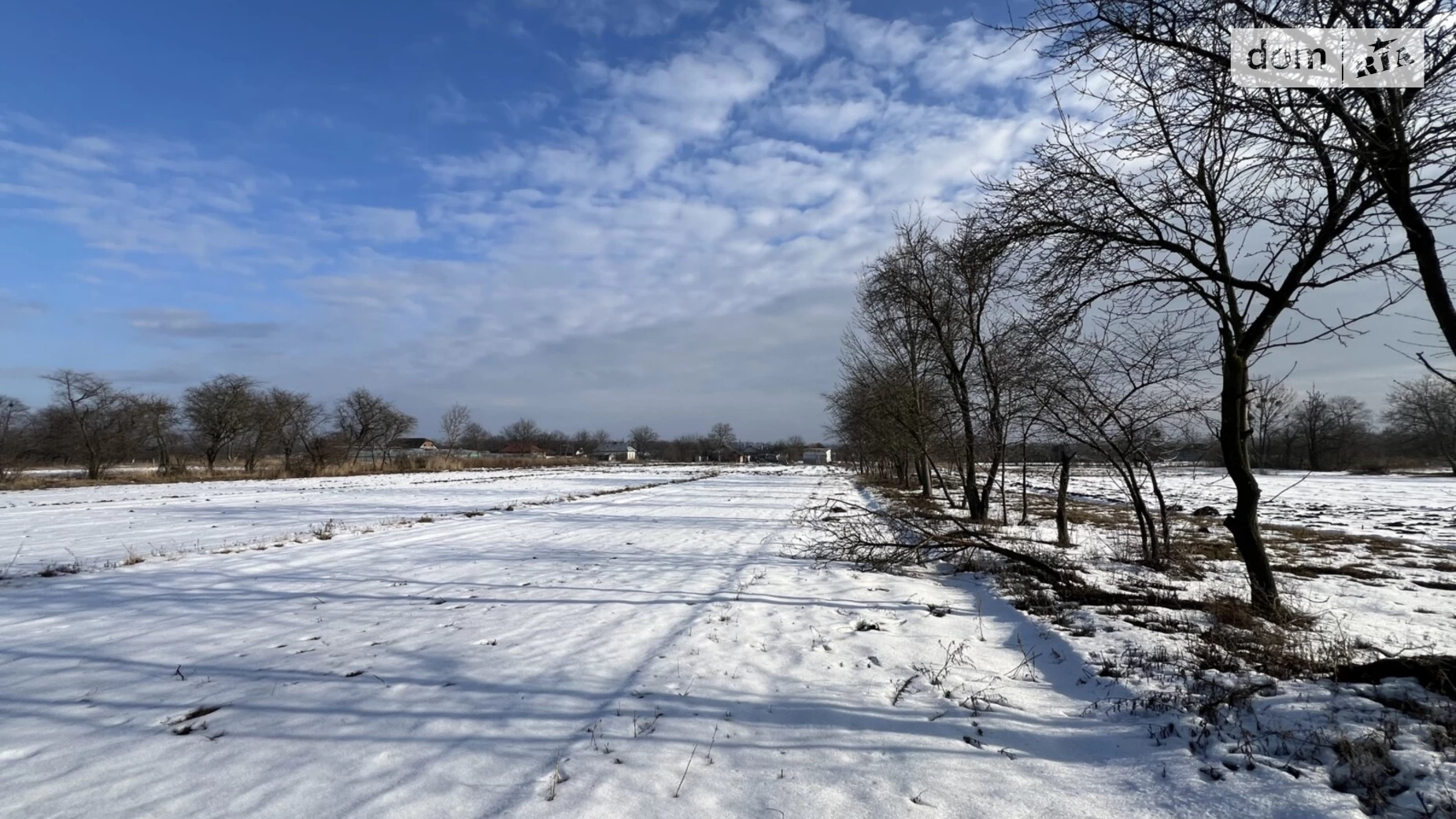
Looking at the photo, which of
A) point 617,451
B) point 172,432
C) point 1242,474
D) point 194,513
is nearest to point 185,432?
point 172,432

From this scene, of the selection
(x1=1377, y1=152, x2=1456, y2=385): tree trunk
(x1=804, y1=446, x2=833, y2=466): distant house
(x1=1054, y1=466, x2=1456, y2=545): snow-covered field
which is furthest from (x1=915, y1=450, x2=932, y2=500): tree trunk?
(x1=804, y1=446, x2=833, y2=466): distant house

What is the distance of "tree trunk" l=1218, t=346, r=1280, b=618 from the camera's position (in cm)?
644

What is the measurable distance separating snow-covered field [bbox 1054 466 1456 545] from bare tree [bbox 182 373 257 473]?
198 feet

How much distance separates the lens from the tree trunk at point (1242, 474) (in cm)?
644

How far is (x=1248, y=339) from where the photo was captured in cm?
652

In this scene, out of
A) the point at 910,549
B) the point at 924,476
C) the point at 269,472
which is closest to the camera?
the point at 910,549

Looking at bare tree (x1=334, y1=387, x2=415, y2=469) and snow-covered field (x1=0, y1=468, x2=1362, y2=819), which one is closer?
snow-covered field (x1=0, y1=468, x2=1362, y2=819)

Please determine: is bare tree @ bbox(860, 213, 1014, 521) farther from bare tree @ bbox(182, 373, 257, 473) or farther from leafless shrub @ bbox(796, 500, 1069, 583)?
bare tree @ bbox(182, 373, 257, 473)

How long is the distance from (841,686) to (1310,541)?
46.7 ft

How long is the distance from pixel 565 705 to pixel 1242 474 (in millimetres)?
6902

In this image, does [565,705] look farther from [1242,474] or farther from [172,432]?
[172,432]

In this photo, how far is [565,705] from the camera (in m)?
4.29

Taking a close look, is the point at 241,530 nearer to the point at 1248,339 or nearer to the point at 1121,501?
the point at 1248,339

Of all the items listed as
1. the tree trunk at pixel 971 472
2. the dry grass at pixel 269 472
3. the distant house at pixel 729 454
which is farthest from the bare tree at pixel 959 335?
the distant house at pixel 729 454
